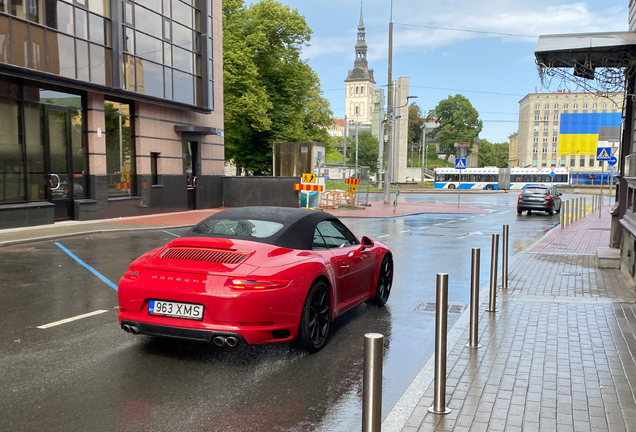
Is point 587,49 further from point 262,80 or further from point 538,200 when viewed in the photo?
point 262,80

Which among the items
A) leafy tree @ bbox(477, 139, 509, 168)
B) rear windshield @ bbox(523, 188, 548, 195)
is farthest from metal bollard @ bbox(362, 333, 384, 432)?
leafy tree @ bbox(477, 139, 509, 168)

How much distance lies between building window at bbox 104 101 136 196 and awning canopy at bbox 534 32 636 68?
1602cm

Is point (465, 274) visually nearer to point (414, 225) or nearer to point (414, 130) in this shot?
point (414, 225)

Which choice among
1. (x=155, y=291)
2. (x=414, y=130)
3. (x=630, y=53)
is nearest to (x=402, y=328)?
(x=155, y=291)

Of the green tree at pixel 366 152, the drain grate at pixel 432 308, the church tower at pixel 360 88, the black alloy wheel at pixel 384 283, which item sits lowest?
the drain grate at pixel 432 308

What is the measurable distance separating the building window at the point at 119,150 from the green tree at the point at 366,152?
81310 mm

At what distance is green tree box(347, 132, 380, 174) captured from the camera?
104562 mm

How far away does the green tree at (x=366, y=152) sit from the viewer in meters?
105

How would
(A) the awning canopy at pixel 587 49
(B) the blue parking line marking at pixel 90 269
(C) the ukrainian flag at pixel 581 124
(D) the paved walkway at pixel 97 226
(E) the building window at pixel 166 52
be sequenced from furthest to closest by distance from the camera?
(C) the ukrainian flag at pixel 581 124 < (E) the building window at pixel 166 52 < (D) the paved walkway at pixel 97 226 < (A) the awning canopy at pixel 587 49 < (B) the blue parking line marking at pixel 90 269

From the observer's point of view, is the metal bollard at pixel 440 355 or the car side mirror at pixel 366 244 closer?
the metal bollard at pixel 440 355

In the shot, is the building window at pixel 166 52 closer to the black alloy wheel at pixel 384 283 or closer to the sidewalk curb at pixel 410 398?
the black alloy wheel at pixel 384 283

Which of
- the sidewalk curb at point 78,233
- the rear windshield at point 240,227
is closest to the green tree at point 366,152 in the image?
the sidewalk curb at point 78,233

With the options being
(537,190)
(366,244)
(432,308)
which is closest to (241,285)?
(366,244)

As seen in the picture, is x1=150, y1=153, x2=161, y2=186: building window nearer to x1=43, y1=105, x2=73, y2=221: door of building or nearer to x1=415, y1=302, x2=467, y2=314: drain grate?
x1=43, y1=105, x2=73, y2=221: door of building
